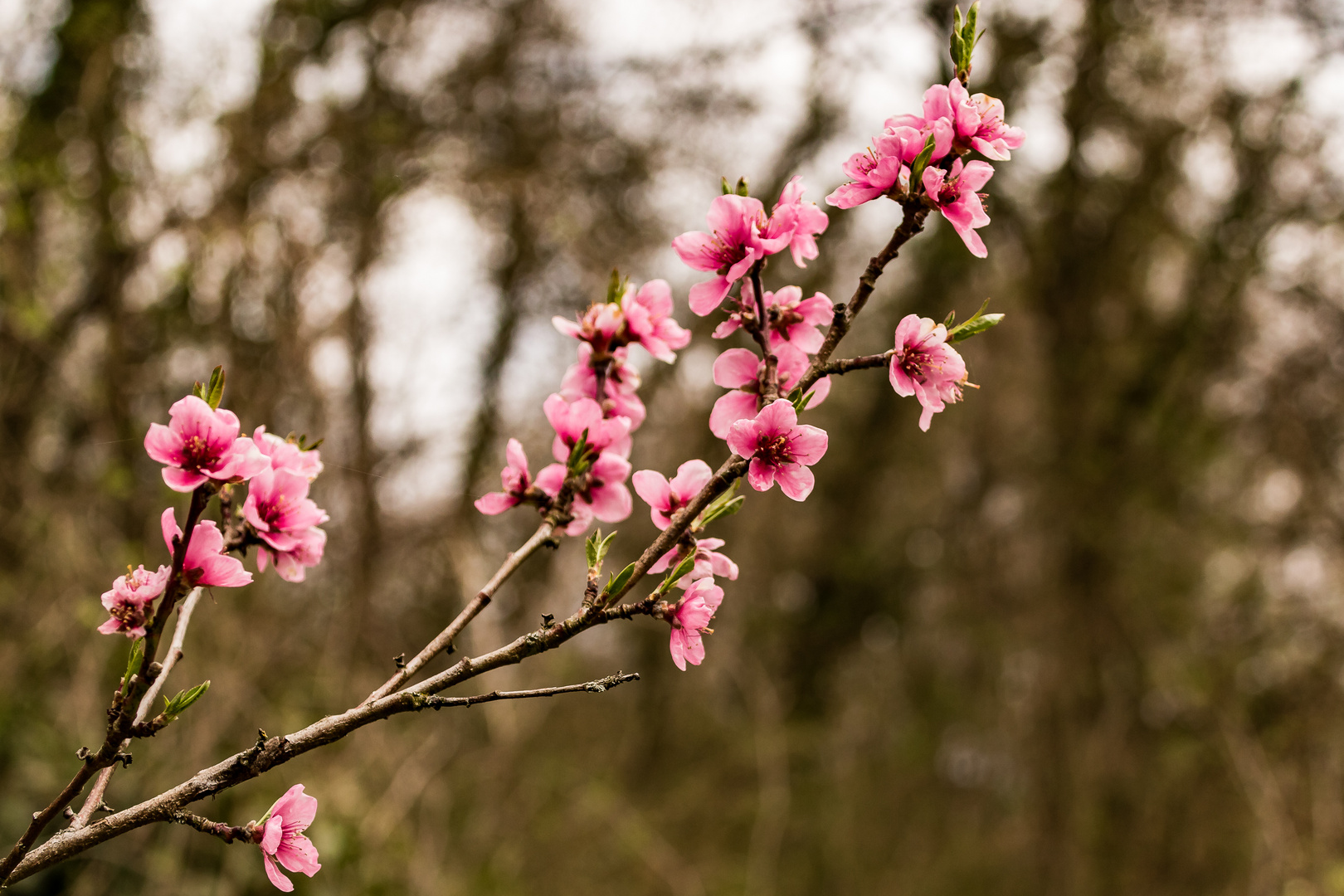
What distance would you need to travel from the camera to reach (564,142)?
6523 millimetres

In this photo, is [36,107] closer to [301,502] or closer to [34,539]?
[34,539]

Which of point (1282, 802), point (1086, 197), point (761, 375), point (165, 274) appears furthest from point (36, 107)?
point (1282, 802)

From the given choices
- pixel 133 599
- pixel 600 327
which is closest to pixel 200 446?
pixel 133 599

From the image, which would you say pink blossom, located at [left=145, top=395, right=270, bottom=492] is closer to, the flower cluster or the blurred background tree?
→ the flower cluster

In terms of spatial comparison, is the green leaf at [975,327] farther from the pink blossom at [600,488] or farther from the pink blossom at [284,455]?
the pink blossom at [284,455]

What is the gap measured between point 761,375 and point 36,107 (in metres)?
6.28

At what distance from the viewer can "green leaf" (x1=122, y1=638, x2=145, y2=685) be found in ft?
3.42

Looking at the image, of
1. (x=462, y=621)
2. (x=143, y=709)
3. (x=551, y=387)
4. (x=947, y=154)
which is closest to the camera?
(x=143, y=709)

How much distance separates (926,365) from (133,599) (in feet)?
3.64

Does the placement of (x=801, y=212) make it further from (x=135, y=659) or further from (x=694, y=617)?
(x=135, y=659)

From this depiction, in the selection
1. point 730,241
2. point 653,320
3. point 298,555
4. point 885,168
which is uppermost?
point 885,168

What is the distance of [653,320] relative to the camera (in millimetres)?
1417

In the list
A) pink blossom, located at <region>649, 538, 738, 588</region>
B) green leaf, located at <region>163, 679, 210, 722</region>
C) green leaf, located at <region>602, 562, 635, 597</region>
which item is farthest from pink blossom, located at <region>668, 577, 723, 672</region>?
green leaf, located at <region>163, 679, 210, 722</region>

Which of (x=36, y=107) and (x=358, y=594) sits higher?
(x=36, y=107)
